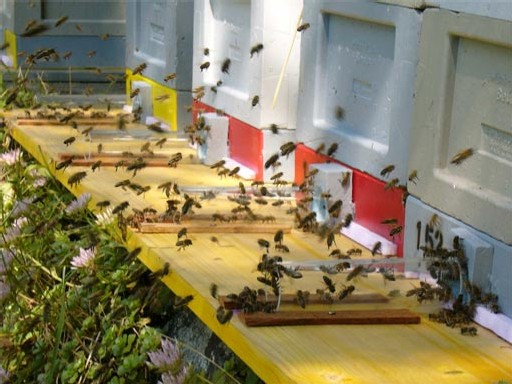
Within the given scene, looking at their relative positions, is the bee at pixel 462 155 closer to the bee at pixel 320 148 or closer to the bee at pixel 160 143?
the bee at pixel 320 148

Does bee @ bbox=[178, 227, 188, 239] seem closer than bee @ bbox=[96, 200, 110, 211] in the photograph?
Yes

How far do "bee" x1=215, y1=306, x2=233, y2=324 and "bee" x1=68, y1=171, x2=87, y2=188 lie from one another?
199cm

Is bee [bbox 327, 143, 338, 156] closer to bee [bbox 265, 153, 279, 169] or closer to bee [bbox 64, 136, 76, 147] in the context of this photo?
bee [bbox 265, 153, 279, 169]

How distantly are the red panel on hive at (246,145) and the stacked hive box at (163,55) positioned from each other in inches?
36.0

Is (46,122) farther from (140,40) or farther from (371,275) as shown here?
(371,275)

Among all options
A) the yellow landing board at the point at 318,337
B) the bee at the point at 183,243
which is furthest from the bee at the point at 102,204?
the bee at the point at 183,243

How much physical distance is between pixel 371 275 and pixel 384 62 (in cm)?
78

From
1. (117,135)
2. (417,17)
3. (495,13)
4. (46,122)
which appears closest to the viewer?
(495,13)

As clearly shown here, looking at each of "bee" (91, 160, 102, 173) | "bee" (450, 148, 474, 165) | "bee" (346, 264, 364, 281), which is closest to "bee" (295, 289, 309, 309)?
"bee" (346, 264, 364, 281)

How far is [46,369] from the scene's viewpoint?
462 centimetres

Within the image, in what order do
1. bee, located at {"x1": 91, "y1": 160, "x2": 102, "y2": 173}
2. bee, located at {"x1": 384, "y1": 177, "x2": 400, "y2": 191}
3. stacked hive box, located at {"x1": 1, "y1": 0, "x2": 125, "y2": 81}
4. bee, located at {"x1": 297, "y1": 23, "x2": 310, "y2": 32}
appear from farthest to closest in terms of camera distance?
stacked hive box, located at {"x1": 1, "y1": 0, "x2": 125, "y2": 81} < bee, located at {"x1": 91, "y1": 160, "x2": 102, "y2": 173} < bee, located at {"x1": 297, "y1": 23, "x2": 310, "y2": 32} < bee, located at {"x1": 384, "y1": 177, "x2": 400, "y2": 191}

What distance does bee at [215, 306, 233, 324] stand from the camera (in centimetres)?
347

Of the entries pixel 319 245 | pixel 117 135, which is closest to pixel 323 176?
pixel 319 245

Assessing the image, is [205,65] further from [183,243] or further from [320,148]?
[183,243]
